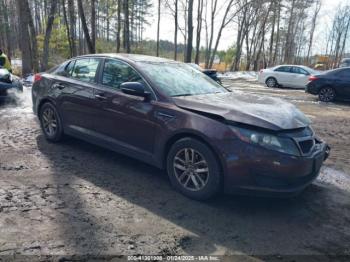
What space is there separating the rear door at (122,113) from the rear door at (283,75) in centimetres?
1670

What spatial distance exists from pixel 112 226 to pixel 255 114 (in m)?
1.91

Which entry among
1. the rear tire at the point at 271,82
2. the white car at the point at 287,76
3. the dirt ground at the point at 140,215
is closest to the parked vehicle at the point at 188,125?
the dirt ground at the point at 140,215

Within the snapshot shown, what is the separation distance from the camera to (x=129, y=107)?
4.46 meters

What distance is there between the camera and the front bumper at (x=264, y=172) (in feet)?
11.4

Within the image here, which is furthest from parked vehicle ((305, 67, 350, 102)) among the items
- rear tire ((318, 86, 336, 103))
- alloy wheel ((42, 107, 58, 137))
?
alloy wheel ((42, 107, 58, 137))

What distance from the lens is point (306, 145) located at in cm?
376

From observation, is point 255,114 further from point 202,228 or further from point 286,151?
point 202,228

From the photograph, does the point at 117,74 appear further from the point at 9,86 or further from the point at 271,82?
the point at 271,82

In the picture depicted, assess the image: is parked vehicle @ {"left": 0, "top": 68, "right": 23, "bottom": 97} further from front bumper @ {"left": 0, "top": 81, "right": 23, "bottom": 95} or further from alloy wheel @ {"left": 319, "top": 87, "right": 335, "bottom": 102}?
alloy wheel @ {"left": 319, "top": 87, "right": 335, "bottom": 102}

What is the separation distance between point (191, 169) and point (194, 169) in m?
0.04

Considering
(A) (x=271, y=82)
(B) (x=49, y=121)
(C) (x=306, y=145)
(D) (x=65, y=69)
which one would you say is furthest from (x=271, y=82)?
(C) (x=306, y=145)

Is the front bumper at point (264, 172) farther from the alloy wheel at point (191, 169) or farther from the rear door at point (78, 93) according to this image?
the rear door at point (78, 93)

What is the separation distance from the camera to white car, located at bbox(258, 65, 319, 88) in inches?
759

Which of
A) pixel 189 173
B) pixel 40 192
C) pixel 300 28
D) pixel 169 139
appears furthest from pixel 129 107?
pixel 300 28
